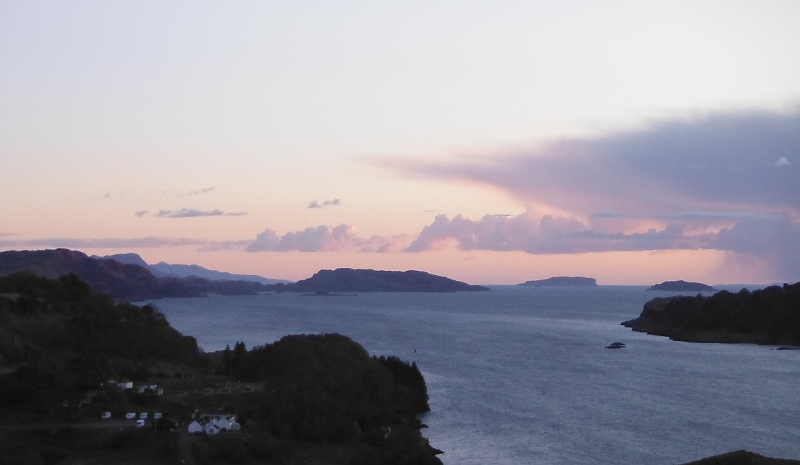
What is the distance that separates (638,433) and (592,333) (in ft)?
199

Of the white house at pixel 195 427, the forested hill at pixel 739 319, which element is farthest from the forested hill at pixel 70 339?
the forested hill at pixel 739 319

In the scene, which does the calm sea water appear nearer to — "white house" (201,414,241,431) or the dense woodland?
the dense woodland

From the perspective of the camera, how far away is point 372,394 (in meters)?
39.0

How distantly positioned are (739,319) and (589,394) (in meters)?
51.9

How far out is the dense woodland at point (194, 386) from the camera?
2802 centimetres

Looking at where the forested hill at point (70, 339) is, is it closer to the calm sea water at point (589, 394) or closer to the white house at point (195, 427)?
the white house at point (195, 427)

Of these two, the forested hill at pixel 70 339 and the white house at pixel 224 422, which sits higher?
the forested hill at pixel 70 339

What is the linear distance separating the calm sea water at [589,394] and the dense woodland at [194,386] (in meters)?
3.86

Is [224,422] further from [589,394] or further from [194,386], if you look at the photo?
[589,394]

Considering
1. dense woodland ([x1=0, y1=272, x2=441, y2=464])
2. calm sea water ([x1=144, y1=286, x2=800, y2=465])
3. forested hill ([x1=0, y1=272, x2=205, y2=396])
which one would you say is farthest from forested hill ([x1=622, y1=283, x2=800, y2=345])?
forested hill ([x1=0, y1=272, x2=205, y2=396])

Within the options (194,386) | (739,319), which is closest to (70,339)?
(194,386)

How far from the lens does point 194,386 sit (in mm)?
38125

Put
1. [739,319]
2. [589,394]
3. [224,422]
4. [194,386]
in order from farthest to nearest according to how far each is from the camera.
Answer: [739,319] < [589,394] < [194,386] < [224,422]

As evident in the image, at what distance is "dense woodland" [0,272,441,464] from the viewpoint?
91.9 feet
